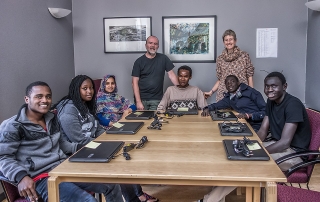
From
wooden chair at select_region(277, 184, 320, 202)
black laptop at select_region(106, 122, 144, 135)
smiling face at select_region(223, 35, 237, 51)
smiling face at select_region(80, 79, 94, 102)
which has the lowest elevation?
wooden chair at select_region(277, 184, 320, 202)

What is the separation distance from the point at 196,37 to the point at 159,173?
2934 millimetres

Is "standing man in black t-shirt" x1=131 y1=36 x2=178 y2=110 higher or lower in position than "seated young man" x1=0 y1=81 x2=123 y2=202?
higher

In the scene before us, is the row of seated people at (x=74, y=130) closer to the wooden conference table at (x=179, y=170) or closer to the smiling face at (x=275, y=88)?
the smiling face at (x=275, y=88)

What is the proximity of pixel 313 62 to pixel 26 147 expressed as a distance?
337cm

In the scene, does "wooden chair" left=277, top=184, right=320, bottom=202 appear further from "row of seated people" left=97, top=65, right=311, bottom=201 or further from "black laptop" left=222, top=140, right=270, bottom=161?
"row of seated people" left=97, top=65, right=311, bottom=201

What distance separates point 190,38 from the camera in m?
3.92

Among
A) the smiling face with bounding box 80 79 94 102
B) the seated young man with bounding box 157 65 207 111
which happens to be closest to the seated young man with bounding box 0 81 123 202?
the smiling face with bounding box 80 79 94 102

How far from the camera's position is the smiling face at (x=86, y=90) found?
228 cm

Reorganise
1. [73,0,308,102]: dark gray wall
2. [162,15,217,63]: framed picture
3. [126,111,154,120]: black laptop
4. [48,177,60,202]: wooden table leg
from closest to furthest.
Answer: [48,177,60,202]: wooden table leg → [126,111,154,120]: black laptop → [73,0,308,102]: dark gray wall → [162,15,217,63]: framed picture

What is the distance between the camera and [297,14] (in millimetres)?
3732

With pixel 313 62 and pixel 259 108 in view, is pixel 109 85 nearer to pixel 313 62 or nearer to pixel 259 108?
pixel 259 108

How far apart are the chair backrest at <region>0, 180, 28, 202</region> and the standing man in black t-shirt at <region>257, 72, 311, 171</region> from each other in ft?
5.24

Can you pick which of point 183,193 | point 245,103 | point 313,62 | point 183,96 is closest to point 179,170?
point 183,193

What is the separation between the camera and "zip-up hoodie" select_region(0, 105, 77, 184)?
1.52 metres
